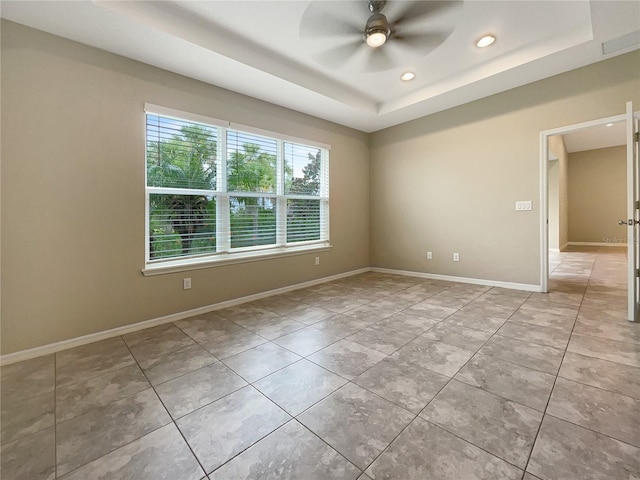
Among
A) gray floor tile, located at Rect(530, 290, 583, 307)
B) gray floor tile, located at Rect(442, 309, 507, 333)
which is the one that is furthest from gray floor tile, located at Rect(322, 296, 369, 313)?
gray floor tile, located at Rect(530, 290, 583, 307)

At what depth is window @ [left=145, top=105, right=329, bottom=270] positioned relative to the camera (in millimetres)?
2922

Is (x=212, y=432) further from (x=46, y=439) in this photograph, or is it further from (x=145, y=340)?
(x=145, y=340)

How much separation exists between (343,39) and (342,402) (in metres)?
2.78

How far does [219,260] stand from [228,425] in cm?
216

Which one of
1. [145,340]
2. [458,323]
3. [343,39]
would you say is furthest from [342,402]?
[343,39]

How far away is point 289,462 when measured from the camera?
3.92 ft

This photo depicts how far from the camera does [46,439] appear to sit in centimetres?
136

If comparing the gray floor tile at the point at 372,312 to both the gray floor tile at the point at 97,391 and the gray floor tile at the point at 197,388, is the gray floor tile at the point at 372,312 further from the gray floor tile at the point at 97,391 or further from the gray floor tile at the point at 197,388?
the gray floor tile at the point at 97,391

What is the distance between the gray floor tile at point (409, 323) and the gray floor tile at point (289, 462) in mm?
1533

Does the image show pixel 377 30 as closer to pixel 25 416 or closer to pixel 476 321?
pixel 476 321

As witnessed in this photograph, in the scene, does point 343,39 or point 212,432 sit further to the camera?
point 343,39

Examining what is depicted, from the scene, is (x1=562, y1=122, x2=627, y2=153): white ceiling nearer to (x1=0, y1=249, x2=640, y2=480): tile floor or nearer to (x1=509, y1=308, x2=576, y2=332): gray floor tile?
(x1=509, y1=308, x2=576, y2=332): gray floor tile

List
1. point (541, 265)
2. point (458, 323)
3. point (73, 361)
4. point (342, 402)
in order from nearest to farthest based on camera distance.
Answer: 1. point (342, 402)
2. point (73, 361)
3. point (458, 323)
4. point (541, 265)

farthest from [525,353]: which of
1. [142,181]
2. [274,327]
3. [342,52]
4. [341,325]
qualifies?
[142,181]
